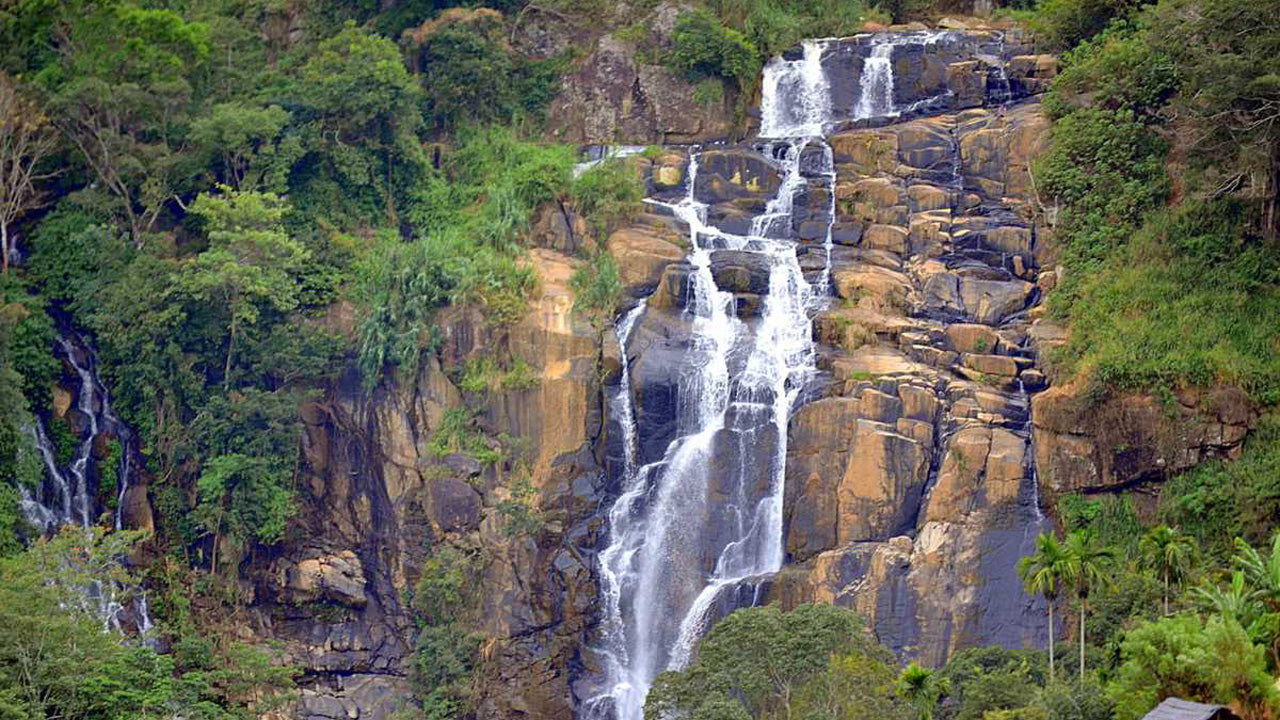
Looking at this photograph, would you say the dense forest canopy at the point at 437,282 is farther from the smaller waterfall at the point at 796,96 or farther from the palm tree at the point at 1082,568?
the smaller waterfall at the point at 796,96

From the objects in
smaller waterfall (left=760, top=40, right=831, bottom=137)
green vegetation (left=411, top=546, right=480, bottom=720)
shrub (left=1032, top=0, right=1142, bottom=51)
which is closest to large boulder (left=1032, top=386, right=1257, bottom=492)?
shrub (left=1032, top=0, right=1142, bottom=51)

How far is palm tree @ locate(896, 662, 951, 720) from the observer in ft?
126

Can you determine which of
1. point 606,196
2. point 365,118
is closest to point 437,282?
point 606,196

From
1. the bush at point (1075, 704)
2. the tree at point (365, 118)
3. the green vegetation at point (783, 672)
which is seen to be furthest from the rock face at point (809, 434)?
the bush at point (1075, 704)

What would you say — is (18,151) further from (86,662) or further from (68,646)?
(86,662)

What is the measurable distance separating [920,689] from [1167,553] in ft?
18.9

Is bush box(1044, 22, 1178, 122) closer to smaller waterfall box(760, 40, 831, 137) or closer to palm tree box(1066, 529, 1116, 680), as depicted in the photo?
smaller waterfall box(760, 40, 831, 137)

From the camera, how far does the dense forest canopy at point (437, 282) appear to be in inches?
1534

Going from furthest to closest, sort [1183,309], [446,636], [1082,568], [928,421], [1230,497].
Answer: [446,636]
[928,421]
[1183,309]
[1230,497]
[1082,568]

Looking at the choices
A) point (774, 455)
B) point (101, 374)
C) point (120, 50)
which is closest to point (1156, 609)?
point (774, 455)

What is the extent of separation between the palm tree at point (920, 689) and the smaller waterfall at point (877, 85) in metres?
20.9

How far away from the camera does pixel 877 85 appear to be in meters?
55.2

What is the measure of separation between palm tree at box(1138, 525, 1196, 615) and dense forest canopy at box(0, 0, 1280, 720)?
3.5 inches

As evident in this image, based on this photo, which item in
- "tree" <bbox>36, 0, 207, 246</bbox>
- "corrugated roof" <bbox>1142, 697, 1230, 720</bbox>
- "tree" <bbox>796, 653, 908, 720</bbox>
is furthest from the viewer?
"tree" <bbox>36, 0, 207, 246</bbox>
